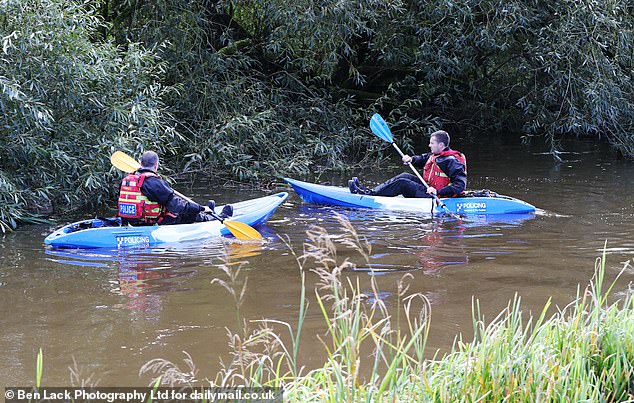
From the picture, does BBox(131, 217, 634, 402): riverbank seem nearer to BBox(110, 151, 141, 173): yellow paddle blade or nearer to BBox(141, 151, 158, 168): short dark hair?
BBox(141, 151, 158, 168): short dark hair

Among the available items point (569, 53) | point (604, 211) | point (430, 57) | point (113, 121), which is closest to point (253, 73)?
point (430, 57)

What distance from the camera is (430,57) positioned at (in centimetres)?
1227

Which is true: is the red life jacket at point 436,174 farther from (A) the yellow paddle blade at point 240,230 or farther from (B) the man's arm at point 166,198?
(B) the man's arm at point 166,198

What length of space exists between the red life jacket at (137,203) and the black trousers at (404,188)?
2.92m

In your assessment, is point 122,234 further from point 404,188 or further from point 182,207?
point 404,188

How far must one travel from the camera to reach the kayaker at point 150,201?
271 inches

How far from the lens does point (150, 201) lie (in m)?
7.07

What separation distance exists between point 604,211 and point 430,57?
4573mm

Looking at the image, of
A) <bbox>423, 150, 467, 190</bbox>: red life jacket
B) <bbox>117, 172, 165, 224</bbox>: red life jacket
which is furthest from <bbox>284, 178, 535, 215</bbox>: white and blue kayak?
<bbox>117, 172, 165, 224</bbox>: red life jacket

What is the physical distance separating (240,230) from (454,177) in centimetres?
273

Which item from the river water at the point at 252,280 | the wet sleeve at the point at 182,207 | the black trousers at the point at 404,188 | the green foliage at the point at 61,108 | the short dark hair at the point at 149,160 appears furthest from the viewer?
the black trousers at the point at 404,188

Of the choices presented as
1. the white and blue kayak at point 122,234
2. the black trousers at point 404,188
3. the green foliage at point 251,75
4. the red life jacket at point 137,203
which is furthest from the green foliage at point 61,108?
the black trousers at point 404,188

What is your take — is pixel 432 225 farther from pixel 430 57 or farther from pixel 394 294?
pixel 430 57

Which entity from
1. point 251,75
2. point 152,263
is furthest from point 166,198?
point 251,75
